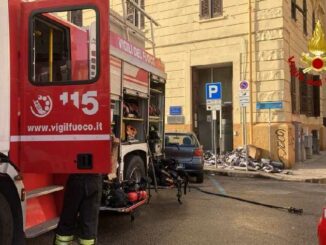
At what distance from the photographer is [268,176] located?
15.5 m

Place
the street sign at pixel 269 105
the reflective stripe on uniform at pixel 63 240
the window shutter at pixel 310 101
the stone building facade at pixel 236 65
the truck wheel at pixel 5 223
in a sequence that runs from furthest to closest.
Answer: the window shutter at pixel 310 101, the stone building facade at pixel 236 65, the street sign at pixel 269 105, the reflective stripe on uniform at pixel 63 240, the truck wheel at pixel 5 223

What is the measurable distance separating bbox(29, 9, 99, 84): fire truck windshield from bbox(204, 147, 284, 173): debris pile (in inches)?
470

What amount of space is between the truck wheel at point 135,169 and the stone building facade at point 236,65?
35.7ft

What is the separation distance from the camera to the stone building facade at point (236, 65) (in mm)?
18438

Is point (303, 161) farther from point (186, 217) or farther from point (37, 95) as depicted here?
point (37, 95)

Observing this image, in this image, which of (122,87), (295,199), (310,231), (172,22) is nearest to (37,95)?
(122,87)

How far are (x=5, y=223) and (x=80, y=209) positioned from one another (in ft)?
3.05

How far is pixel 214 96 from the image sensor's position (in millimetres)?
16781

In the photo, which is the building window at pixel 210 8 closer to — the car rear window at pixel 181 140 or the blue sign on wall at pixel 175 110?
the blue sign on wall at pixel 175 110

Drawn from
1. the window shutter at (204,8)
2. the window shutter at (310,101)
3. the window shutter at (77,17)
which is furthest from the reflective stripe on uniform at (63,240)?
the window shutter at (310,101)

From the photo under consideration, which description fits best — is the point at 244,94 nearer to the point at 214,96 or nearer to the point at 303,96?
the point at 214,96

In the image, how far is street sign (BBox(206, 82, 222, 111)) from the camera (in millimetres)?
16672

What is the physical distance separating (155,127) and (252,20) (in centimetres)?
1082

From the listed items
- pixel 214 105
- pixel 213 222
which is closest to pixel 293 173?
pixel 214 105
